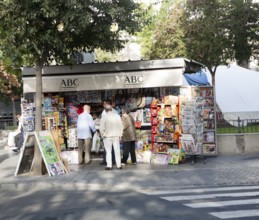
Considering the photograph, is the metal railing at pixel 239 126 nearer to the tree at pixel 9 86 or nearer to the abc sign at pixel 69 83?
the abc sign at pixel 69 83

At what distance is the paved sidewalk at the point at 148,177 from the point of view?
34.6 ft

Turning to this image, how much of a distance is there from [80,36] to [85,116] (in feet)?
8.03

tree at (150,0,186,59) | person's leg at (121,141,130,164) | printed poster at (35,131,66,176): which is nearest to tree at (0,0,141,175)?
printed poster at (35,131,66,176)

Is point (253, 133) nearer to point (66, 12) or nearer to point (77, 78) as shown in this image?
point (77, 78)

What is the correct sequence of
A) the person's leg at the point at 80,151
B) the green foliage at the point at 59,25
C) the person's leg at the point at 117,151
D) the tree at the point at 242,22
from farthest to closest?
the tree at the point at 242,22 → the person's leg at the point at 80,151 → the person's leg at the point at 117,151 → the green foliage at the point at 59,25

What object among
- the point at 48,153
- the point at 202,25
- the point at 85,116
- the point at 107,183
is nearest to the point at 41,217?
the point at 107,183

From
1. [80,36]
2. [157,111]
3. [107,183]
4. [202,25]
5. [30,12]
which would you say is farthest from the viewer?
[202,25]

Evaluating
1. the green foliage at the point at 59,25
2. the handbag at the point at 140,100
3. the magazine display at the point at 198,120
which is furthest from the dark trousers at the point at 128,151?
the green foliage at the point at 59,25

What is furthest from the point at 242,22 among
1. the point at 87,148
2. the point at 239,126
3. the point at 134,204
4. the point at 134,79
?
the point at 134,204

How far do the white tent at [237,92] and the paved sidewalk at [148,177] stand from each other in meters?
11.2

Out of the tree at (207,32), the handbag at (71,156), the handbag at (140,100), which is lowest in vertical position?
the handbag at (71,156)

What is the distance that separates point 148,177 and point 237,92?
1692cm

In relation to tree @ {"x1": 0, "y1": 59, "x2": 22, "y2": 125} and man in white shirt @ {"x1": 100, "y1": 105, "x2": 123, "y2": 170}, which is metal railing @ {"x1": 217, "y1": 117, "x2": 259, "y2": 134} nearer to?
man in white shirt @ {"x1": 100, "y1": 105, "x2": 123, "y2": 170}

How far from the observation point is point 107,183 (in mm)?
10727
